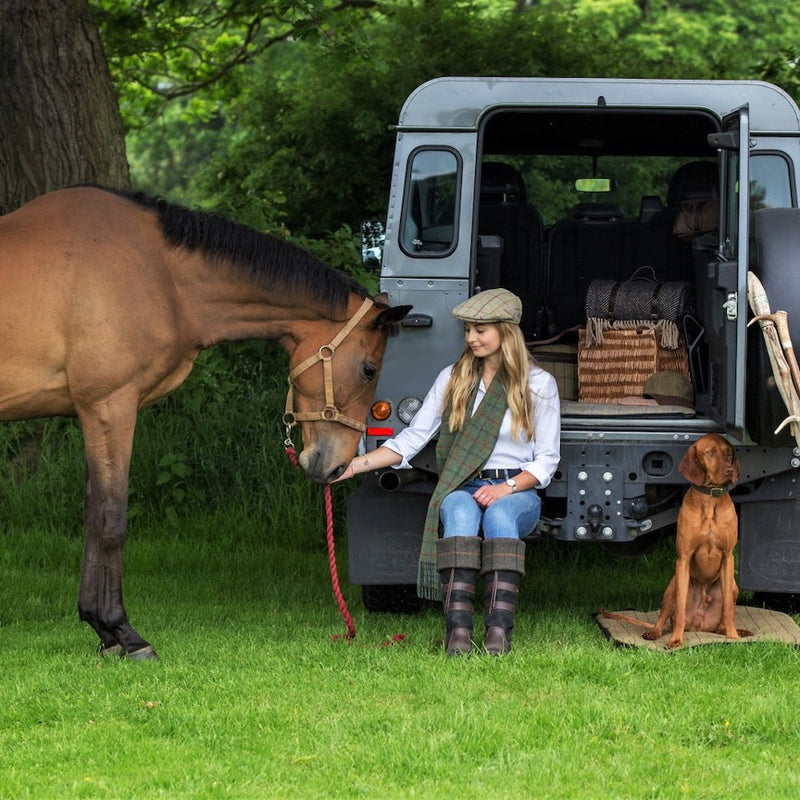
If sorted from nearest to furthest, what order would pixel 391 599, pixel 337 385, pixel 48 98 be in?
pixel 337 385
pixel 391 599
pixel 48 98

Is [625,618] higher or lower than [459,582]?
lower

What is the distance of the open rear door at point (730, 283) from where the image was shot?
4844mm

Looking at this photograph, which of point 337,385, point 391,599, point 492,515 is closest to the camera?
point 492,515

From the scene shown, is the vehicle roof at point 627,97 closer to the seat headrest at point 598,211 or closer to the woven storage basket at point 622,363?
the woven storage basket at point 622,363

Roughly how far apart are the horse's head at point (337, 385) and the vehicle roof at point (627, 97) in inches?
35.1

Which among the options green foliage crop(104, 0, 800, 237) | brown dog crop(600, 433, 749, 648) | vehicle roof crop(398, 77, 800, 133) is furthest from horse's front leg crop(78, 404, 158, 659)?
green foliage crop(104, 0, 800, 237)

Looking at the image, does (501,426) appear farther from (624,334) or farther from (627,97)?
(627,97)

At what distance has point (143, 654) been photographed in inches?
203

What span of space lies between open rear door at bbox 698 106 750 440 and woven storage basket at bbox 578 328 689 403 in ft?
1.88

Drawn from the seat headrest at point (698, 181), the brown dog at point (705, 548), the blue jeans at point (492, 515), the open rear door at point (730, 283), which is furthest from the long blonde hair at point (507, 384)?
the seat headrest at point (698, 181)

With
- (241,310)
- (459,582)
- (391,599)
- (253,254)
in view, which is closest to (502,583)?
(459,582)

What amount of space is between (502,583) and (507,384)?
0.81 metres

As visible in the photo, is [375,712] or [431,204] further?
[431,204]

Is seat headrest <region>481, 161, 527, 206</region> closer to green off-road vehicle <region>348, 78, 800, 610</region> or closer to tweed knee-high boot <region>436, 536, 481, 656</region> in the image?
green off-road vehicle <region>348, 78, 800, 610</region>
